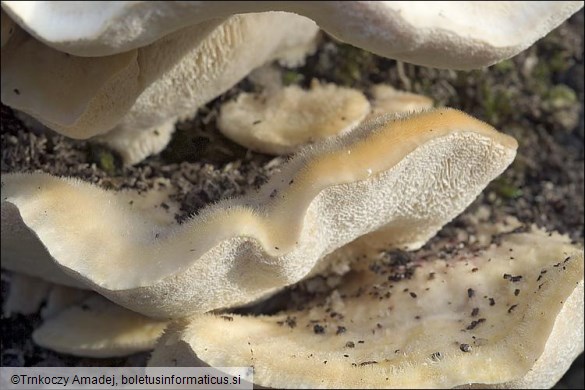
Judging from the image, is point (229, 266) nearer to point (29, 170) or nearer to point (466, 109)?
point (29, 170)

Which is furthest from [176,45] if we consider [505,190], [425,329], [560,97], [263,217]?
[560,97]

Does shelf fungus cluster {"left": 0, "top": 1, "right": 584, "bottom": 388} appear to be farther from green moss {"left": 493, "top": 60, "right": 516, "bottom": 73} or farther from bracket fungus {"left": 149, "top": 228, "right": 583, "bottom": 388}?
green moss {"left": 493, "top": 60, "right": 516, "bottom": 73}

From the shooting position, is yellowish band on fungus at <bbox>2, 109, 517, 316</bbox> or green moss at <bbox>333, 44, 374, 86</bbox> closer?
yellowish band on fungus at <bbox>2, 109, 517, 316</bbox>

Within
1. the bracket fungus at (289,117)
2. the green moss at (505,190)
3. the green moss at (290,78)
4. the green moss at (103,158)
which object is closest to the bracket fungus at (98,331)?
the green moss at (103,158)

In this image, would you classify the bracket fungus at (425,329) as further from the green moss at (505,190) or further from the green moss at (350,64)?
the green moss at (350,64)

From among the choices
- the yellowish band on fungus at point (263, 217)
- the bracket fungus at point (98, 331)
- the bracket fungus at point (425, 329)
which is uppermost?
the yellowish band on fungus at point (263, 217)

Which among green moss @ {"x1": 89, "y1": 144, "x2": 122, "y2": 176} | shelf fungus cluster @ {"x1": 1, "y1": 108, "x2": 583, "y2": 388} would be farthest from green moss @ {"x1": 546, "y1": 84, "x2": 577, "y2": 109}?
green moss @ {"x1": 89, "y1": 144, "x2": 122, "y2": 176}

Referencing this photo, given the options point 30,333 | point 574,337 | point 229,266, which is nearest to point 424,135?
point 229,266

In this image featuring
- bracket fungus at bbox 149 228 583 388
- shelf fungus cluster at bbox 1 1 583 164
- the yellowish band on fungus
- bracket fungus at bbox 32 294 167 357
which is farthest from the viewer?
bracket fungus at bbox 32 294 167 357

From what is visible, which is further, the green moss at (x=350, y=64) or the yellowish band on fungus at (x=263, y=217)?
the green moss at (x=350, y=64)
